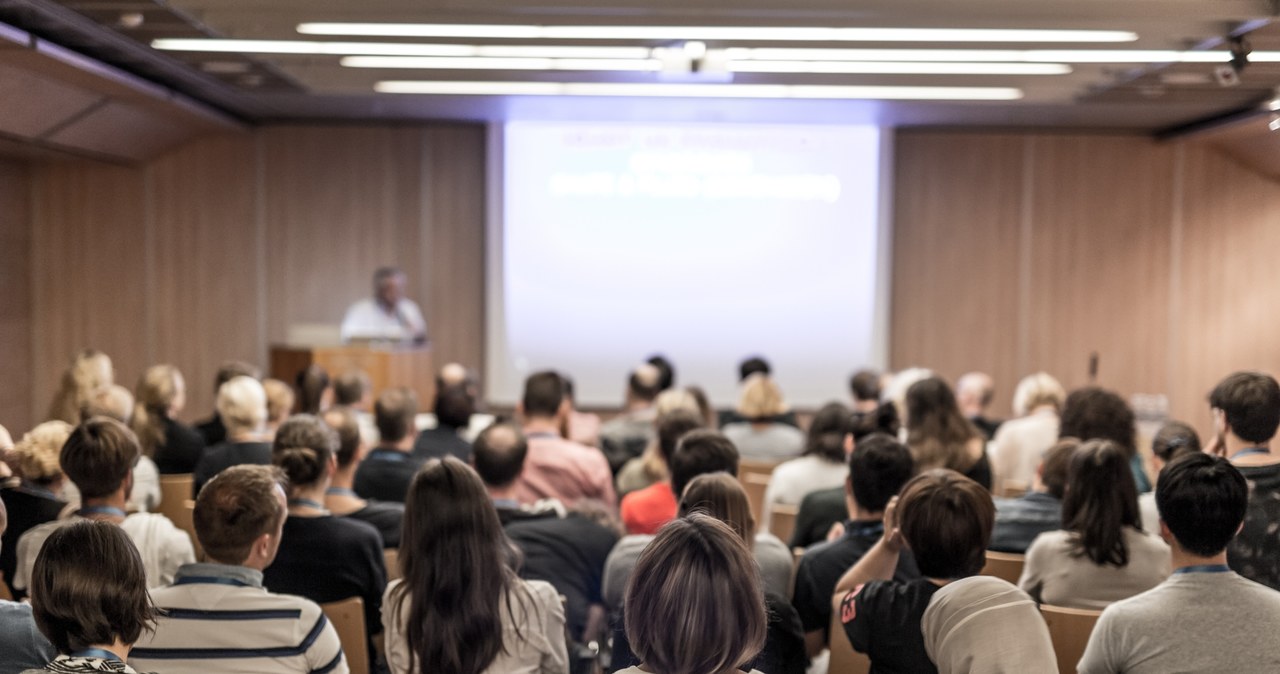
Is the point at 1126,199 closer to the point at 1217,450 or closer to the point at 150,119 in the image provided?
the point at 1217,450

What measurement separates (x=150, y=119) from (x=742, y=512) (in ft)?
23.2

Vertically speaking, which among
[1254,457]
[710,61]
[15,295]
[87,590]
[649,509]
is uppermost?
[710,61]

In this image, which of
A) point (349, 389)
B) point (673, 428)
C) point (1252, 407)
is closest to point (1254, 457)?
point (1252, 407)

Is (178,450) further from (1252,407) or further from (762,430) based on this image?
(1252,407)

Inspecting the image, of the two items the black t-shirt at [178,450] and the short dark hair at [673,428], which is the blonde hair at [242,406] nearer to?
the black t-shirt at [178,450]

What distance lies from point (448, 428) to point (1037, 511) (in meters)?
2.82

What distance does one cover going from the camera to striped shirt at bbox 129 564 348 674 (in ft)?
8.61

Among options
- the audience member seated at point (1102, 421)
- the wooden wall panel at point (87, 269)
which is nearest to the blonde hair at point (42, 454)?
the audience member seated at point (1102, 421)

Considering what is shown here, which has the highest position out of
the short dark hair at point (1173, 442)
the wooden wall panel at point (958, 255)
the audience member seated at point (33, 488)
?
the wooden wall panel at point (958, 255)

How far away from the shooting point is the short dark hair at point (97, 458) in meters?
3.32

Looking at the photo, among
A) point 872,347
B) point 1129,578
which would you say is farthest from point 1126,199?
point 1129,578

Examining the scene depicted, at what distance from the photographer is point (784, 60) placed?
6.71 meters

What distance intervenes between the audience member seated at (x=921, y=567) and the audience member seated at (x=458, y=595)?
2.62 ft

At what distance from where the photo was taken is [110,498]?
338cm
